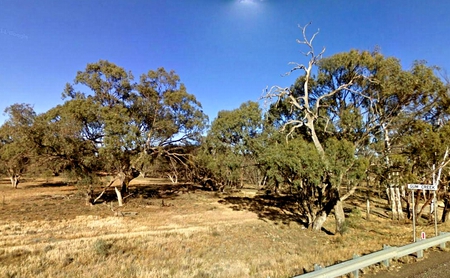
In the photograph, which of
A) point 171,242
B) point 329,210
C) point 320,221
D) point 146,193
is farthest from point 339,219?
point 146,193

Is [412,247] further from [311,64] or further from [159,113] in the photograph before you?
[159,113]

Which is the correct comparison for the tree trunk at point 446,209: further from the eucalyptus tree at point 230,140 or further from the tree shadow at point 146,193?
the tree shadow at point 146,193

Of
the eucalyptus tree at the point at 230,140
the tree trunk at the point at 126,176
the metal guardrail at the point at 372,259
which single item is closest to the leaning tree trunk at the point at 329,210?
the metal guardrail at the point at 372,259

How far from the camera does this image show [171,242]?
1212 centimetres

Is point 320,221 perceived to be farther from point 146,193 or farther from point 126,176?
point 146,193

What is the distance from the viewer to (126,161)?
2427 centimetres

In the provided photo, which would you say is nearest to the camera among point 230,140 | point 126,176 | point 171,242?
point 171,242

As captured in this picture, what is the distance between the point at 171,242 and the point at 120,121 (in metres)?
12.2

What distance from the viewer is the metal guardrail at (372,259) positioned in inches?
178

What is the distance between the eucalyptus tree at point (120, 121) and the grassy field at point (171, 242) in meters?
4.32

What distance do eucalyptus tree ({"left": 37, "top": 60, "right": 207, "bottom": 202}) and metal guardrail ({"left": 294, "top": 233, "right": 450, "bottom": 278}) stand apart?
18.5 metres

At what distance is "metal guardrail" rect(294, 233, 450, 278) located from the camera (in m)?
4.52

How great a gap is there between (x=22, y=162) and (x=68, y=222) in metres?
11.1

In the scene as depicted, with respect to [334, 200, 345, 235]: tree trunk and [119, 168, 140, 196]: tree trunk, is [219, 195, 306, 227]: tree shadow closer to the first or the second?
[334, 200, 345, 235]: tree trunk
